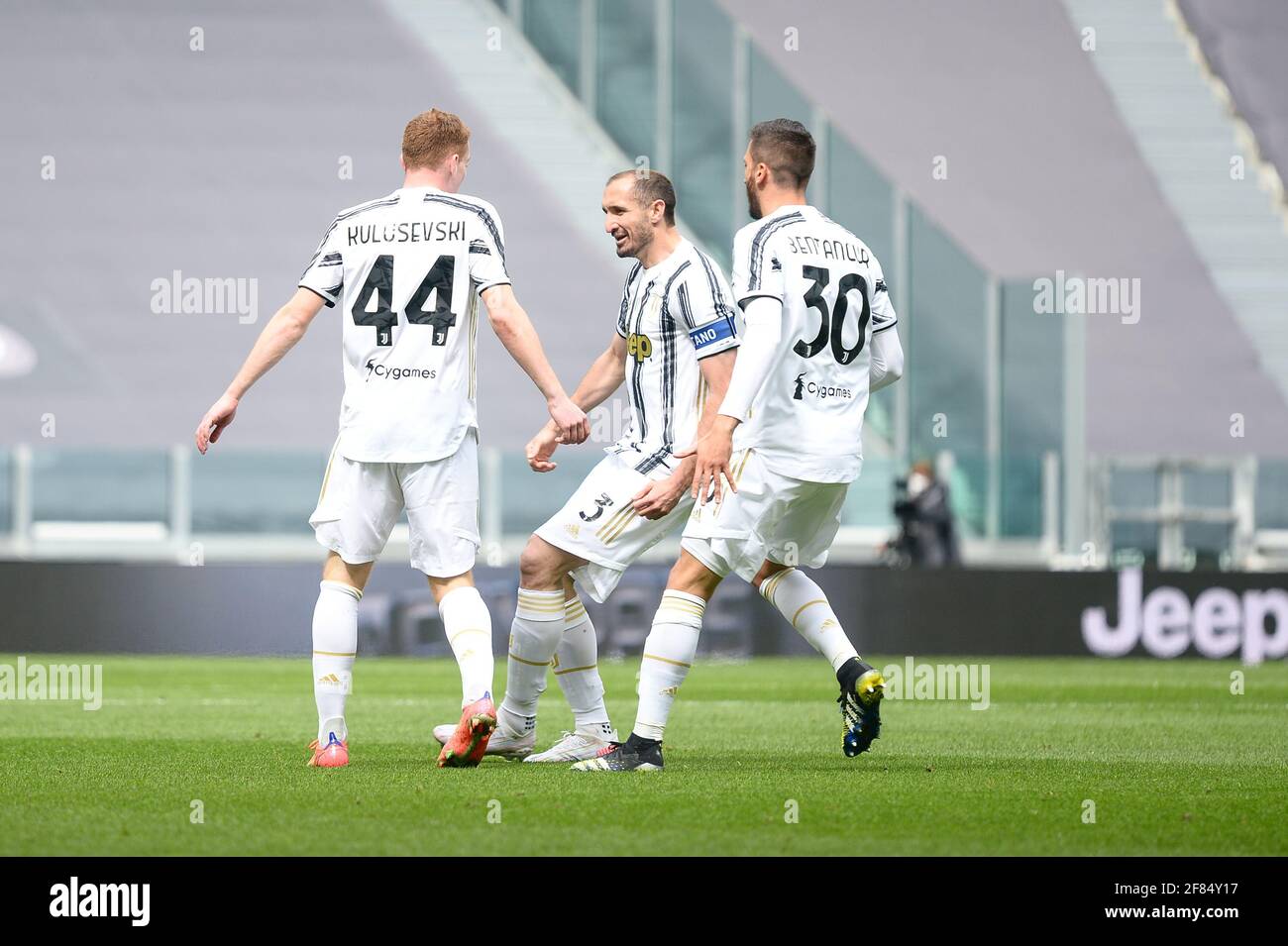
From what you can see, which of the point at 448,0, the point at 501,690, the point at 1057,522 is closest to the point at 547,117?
Result: the point at 448,0

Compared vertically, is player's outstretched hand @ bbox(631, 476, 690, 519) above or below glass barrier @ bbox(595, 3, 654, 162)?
below

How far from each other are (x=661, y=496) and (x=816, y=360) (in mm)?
745

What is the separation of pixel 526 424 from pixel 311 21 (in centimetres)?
539

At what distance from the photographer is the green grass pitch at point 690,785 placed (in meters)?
4.38

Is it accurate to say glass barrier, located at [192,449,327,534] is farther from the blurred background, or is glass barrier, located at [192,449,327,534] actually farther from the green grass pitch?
the green grass pitch

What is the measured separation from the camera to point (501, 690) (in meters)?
10.5

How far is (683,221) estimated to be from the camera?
19281mm

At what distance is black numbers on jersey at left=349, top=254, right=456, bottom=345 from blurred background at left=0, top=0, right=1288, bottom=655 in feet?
36.1

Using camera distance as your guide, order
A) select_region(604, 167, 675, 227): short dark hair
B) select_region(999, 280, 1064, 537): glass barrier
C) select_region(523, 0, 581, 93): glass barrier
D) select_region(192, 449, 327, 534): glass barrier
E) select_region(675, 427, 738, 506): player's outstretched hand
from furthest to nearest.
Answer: select_region(523, 0, 581, 93): glass barrier, select_region(999, 280, 1064, 537): glass barrier, select_region(192, 449, 327, 534): glass barrier, select_region(604, 167, 675, 227): short dark hair, select_region(675, 427, 738, 506): player's outstretched hand

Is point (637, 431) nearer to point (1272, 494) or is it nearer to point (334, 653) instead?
point (334, 653)

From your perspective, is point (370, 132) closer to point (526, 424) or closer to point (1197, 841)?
point (526, 424)

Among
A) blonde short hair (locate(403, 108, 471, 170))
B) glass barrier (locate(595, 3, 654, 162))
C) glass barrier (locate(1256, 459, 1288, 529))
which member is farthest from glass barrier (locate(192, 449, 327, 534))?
blonde short hair (locate(403, 108, 471, 170))

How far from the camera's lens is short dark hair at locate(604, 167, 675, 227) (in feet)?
20.1

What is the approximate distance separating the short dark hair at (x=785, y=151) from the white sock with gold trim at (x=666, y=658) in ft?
4.63
